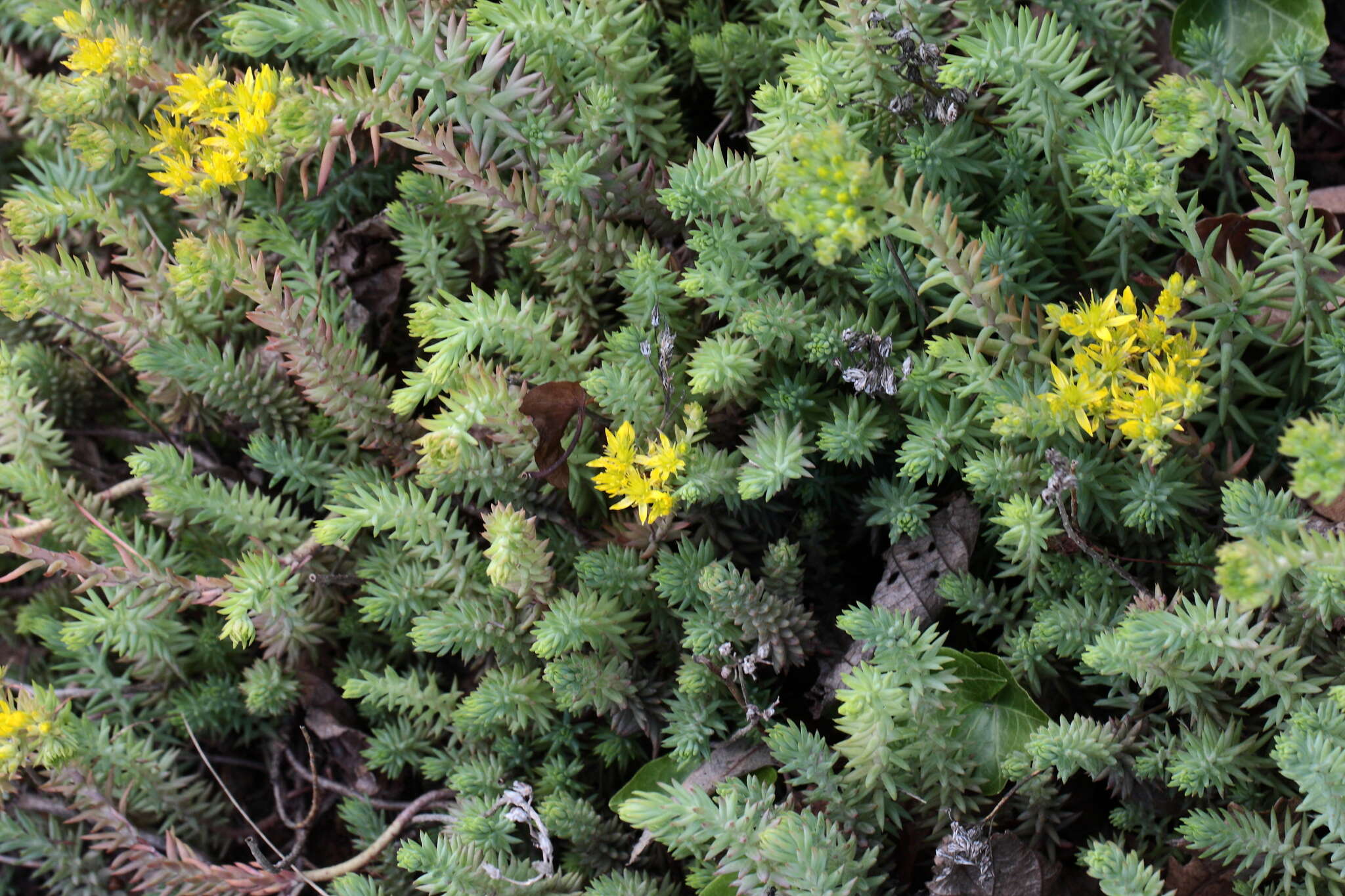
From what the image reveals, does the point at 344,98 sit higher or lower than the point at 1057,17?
lower

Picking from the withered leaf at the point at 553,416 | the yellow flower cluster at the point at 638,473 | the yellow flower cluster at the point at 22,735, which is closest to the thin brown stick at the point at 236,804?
the yellow flower cluster at the point at 22,735

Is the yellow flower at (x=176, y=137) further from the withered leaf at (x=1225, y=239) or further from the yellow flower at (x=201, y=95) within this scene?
the withered leaf at (x=1225, y=239)

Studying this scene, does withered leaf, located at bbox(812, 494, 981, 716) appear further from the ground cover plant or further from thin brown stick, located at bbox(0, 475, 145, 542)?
thin brown stick, located at bbox(0, 475, 145, 542)

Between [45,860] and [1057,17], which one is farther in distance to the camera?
[45,860]

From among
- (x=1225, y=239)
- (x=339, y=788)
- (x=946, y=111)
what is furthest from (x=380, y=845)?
(x=1225, y=239)

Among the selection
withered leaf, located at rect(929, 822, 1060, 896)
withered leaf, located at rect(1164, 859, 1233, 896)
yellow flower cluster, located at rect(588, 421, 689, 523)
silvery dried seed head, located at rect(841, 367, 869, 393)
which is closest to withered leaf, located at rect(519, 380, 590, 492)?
yellow flower cluster, located at rect(588, 421, 689, 523)

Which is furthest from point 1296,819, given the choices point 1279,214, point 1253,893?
point 1279,214

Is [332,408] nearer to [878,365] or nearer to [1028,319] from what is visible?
[878,365]
